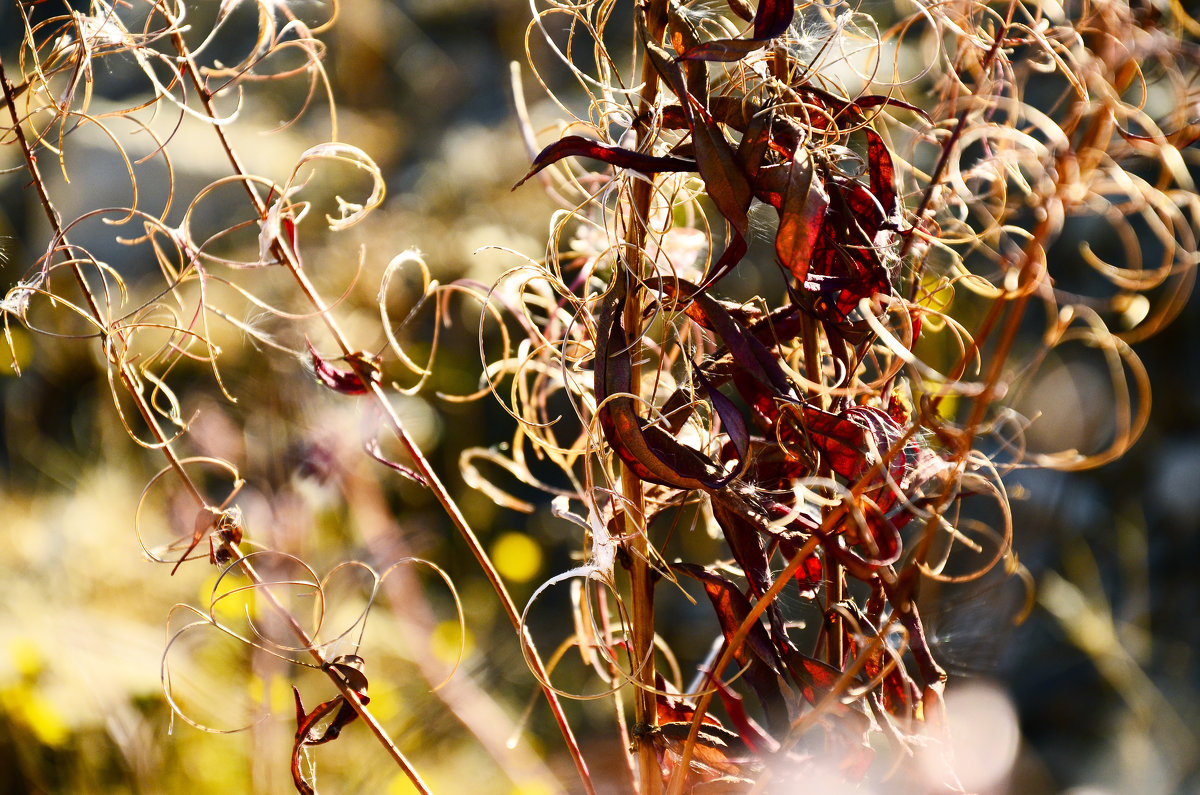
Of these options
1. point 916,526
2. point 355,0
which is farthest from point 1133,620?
point 355,0

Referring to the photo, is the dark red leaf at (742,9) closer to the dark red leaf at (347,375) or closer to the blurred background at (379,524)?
the dark red leaf at (347,375)

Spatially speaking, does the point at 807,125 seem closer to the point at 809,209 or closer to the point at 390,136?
the point at 809,209

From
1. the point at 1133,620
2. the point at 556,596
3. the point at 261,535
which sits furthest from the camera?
the point at 556,596

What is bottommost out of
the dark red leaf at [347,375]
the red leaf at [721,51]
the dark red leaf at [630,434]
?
the dark red leaf at [347,375]

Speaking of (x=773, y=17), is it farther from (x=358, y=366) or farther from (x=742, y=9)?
(x=358, y=366)

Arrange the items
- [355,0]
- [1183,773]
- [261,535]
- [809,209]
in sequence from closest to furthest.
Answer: [809,209]
[261,535]
[1183,773]
[355,0]

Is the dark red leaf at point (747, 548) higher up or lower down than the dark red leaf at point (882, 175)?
lower down


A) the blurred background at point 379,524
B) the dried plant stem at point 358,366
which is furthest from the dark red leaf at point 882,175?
the blurred background at point 379,524

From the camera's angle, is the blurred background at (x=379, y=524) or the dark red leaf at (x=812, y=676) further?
the blurred background at (x=379, y=524)
